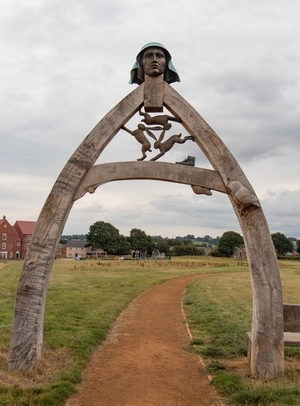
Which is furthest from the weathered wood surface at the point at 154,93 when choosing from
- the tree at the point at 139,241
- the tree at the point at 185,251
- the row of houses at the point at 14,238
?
Result: the tree at the point at 185,251

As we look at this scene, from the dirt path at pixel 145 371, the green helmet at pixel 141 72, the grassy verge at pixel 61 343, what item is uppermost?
the green helmet at pixel 141 72

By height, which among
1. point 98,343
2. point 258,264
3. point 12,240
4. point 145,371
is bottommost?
point 145,371

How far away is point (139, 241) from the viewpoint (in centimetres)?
7625

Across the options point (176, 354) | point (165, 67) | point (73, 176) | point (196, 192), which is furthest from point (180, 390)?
point (165, 67)

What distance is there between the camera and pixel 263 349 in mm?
6465

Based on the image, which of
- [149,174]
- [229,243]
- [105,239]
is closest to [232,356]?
[149,174]

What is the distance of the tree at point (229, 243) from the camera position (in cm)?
7300

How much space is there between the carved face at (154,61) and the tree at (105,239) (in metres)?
67.8

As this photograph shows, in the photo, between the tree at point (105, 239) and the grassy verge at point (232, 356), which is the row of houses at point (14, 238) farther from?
the grassy verge at point (232, 356)

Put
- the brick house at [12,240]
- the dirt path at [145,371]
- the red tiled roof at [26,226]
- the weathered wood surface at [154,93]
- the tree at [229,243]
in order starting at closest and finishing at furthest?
the dirt path at [145,371] < the weathered wood surface at [154,93] < the brick house at [12,240] < the red tiled roof at [26,226] < the tree at [229,243]

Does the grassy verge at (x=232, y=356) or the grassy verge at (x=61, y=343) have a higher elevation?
the grassy verge at (x=61, y=343)

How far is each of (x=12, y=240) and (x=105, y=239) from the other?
676 inches

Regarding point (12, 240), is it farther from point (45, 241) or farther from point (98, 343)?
point (45, 241)

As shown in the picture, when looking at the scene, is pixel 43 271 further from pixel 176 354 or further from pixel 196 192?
pixel 176 354
